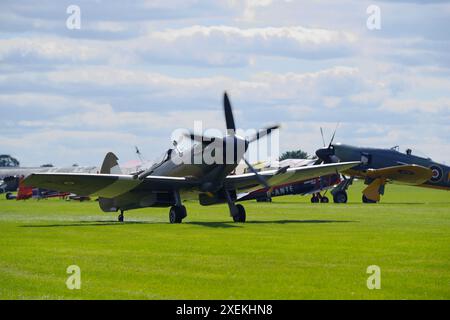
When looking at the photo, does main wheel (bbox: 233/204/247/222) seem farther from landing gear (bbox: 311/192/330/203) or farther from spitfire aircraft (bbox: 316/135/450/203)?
landing gear (bbox: 311/192/330/203)

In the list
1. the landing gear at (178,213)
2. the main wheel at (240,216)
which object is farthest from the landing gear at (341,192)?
the landing gear at (178,213)

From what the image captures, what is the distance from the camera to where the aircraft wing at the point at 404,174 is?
4950cm

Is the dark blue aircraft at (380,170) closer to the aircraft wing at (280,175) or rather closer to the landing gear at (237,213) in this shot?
the aircraft wing at (280,175)

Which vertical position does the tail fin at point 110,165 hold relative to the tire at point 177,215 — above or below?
above

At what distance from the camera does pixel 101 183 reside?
28953mm

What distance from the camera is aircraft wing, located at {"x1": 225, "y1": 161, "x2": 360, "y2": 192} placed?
3067 cm

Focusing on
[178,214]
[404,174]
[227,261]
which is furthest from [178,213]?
[404,174]

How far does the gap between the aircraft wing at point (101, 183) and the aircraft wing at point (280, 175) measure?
1801 millimetres

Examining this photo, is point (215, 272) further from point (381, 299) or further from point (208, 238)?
point (208, 238)

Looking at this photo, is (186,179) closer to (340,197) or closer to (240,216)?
(240,216)

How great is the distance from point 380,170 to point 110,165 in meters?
20.8

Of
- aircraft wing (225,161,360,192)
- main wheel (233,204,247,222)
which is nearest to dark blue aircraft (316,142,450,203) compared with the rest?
aircraft wing (225,161,360,192)

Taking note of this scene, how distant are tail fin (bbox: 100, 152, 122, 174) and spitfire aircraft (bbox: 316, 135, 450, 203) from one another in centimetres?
1947
